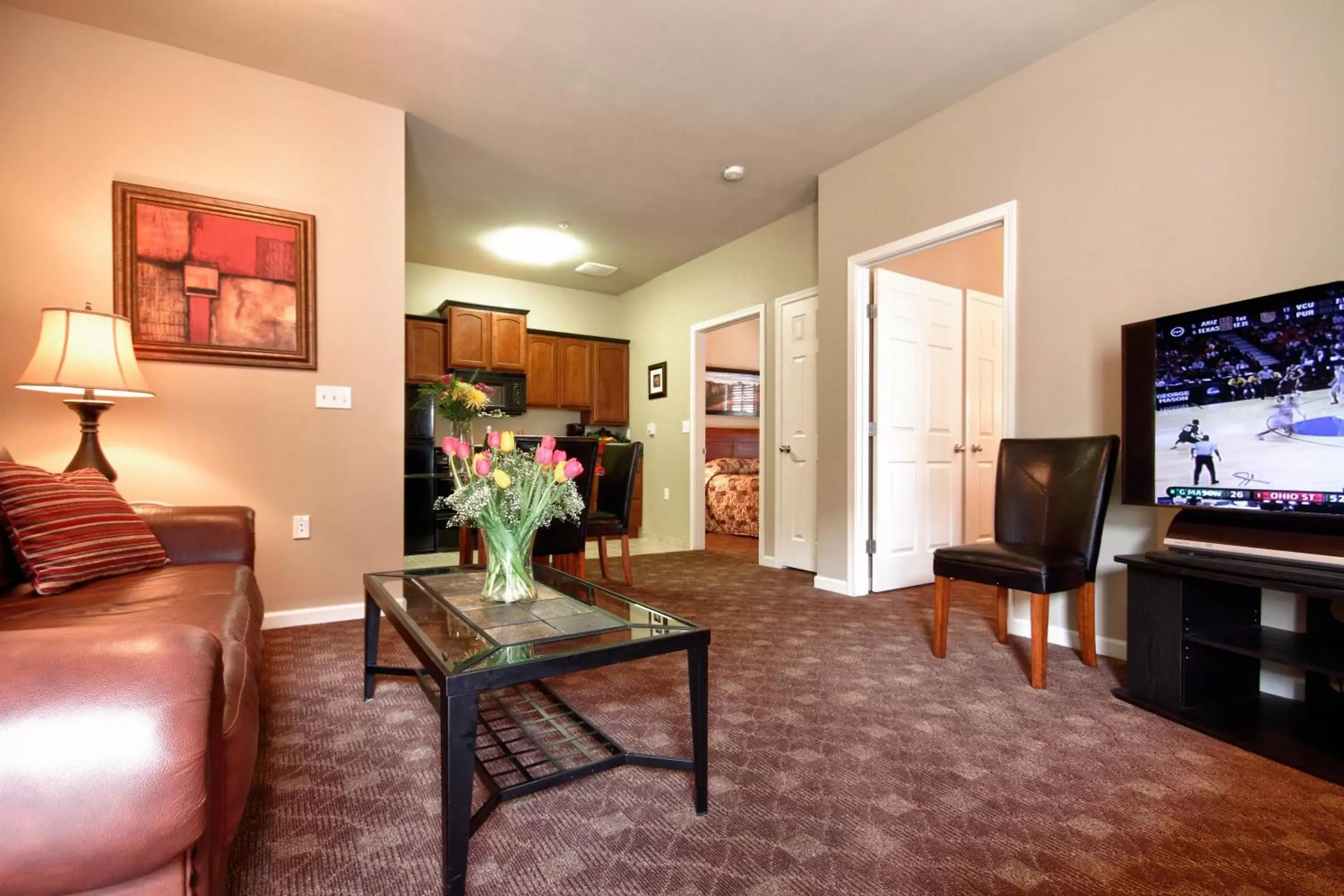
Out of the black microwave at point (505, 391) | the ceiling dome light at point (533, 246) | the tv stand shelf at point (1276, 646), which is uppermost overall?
the ceiling dome light at point (533, 246)

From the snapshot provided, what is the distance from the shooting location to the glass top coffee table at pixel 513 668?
111 centimetres

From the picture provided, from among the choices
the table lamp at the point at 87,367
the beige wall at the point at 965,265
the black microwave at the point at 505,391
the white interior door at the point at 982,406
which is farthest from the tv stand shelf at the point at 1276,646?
the black microwave at the point at 505,391

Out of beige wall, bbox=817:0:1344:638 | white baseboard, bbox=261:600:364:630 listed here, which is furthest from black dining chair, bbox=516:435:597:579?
beige wall, bbox=817:0:1344:638

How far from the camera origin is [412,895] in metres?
1.17

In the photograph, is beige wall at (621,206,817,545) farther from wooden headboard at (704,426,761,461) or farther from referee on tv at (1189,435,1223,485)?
referee on tv at (1189,435,1223,485)

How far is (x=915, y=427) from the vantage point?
3.84 m

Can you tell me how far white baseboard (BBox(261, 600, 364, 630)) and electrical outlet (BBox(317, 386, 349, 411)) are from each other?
3.24 ft

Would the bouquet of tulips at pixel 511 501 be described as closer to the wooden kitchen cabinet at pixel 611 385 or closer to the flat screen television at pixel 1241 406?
the flat screen television at pixel 1241 406

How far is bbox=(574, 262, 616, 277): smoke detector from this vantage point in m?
5.75

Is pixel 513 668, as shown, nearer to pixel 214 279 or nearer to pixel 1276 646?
pixel 1276 646

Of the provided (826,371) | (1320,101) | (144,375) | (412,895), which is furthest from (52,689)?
(826,371)

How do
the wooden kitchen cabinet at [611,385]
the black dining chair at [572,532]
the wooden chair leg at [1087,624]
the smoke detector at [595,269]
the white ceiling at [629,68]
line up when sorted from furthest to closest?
the wooden kitchen cabinet at [611,385] < the smoke detector at [595,269] < the black dining chair at [572,532] < the white ceiling at [629,68] < the wooden chair leg at [1087,624]

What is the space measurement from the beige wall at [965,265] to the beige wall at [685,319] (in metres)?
0.72

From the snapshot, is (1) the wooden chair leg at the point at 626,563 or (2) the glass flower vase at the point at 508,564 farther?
(1) the wooden chair leg at the point at 626,563
